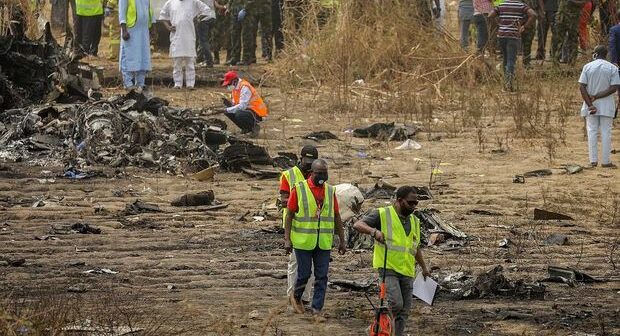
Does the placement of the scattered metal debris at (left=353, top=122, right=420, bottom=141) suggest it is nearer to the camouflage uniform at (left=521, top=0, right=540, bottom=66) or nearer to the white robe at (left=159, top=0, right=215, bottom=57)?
the white robe at (left=159, top=0, right=215, bottom=57)

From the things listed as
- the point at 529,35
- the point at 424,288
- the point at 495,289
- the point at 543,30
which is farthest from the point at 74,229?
the point at 543,30

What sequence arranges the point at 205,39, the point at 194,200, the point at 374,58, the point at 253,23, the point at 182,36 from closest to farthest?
1. the point at 194,200
2. the point at 374,58
3. the point at 182,36
4. the point at 205,39
5. the point at 253,23

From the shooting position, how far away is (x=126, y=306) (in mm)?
9594

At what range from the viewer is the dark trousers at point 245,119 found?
18.5m

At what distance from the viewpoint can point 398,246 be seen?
30.3 feet

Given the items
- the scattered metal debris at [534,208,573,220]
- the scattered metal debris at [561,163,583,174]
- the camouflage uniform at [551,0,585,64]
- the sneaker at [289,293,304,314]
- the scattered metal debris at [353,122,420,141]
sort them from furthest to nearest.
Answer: the camouflage uniform at [551,0,585,64], the scattered metal debris at [353,122,420,141], the scattered metal debris at [561,163,583,174], the scattered metal debris at [534,208,573,220], the sneaker at [289,293,304,314]

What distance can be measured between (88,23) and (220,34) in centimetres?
325

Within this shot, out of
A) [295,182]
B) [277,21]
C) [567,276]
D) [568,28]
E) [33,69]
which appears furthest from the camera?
[277,21]

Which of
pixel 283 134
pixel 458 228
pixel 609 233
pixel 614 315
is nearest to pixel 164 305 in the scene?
pixel 614 315

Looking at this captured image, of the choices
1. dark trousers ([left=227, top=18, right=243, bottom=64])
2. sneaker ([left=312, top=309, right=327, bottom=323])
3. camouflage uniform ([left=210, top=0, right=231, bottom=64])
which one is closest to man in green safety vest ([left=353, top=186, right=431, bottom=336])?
sneaker ([left=312, top=309, right=327, bottom=323])

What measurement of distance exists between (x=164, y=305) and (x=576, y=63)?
46.6 ft

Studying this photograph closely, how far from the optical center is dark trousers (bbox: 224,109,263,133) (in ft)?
60.8

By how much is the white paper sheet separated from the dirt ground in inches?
8.3

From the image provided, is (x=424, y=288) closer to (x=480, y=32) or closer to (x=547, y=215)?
(x=547, y=215)
